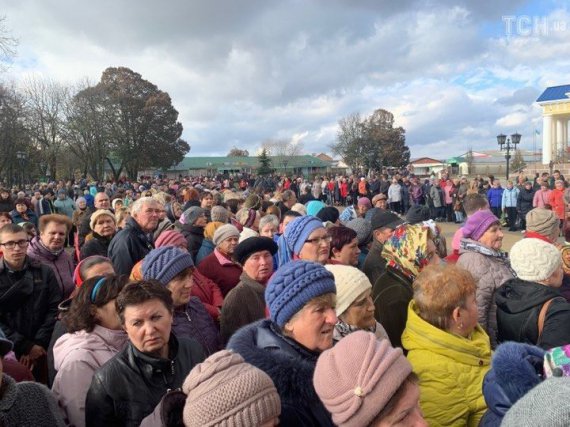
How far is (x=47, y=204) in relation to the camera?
44.3 feet

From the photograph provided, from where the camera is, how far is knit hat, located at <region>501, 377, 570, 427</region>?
43.6 inches

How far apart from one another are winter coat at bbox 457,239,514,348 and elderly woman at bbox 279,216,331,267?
121cm

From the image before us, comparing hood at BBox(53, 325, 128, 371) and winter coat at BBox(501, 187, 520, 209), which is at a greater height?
hood at BBox(53, 325, 128, 371)

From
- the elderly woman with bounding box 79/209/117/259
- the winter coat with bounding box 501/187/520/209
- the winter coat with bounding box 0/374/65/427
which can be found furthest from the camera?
the winter coat with bounding box 501/187/520/209

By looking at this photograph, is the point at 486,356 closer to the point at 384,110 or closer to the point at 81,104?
the point at 81,104

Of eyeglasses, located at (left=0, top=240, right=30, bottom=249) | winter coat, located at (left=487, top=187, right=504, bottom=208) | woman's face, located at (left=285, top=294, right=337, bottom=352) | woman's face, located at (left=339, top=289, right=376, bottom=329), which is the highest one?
eyeglasses, located at (left=0, top=240, right=30, bottom=249)

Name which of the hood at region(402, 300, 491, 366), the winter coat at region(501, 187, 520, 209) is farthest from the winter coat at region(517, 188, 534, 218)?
the hood at region(402, 300, 491, 366)

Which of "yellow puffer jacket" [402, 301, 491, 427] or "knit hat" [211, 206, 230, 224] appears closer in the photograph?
"yellow puffer jacket" [402, 301, 491, 427]

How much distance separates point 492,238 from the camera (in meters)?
3.85

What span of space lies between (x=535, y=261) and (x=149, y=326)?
2.54 meters

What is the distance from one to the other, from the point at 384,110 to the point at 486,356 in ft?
213

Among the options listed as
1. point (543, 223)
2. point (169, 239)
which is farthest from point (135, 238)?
point (543, 223)

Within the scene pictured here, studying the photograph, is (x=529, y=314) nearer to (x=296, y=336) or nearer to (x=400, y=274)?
(x=400, y=274)

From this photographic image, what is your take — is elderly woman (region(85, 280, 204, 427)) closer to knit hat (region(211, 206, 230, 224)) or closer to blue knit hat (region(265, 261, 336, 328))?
blue knit hat (region(265, 261, 336, 328))
